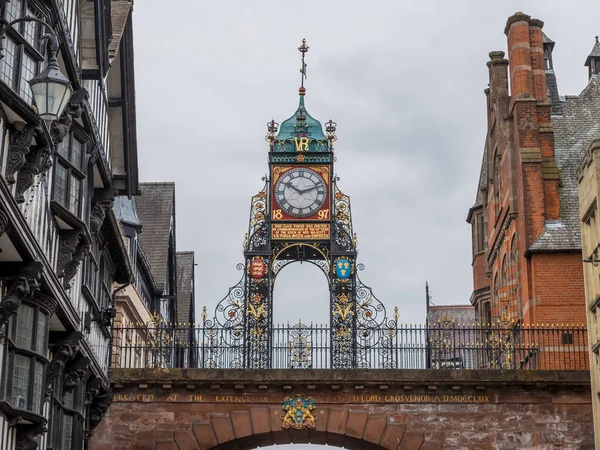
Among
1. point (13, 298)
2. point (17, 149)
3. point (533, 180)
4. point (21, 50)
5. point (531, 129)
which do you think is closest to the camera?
point (17, 149)

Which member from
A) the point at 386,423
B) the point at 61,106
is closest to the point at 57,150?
the point at 61,106

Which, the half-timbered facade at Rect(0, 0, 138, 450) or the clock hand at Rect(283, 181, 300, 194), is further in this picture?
the clock hand at Rect(283, 181, 300, 194)

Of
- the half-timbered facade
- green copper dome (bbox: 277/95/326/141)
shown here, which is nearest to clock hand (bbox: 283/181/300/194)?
green copper dome (bbox: 277/95/326/141)

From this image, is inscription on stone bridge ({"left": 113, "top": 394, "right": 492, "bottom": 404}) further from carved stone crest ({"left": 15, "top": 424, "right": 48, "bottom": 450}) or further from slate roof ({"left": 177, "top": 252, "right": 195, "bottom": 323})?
slate roof ({"left": 177, "top": 252, "right": 195, "bottom": 323})

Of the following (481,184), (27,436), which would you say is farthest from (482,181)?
(27,436)

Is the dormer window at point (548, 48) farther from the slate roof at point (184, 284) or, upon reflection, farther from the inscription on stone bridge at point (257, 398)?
the slate roof at point (184, 284)

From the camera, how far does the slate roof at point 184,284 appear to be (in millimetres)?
51938

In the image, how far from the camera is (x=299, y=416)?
26672 mm

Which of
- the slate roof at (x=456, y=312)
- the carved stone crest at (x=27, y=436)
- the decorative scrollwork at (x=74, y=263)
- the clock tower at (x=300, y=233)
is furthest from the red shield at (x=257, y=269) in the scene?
the slate roof at (x=456, y=312)

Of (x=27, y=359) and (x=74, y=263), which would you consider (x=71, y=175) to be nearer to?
(x=74, y=263)

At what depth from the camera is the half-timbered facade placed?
15.7m

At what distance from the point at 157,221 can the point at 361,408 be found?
63.5 feet

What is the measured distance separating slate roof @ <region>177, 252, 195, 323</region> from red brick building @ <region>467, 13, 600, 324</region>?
17329 mm

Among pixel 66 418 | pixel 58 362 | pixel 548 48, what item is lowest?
pixel 66 418
